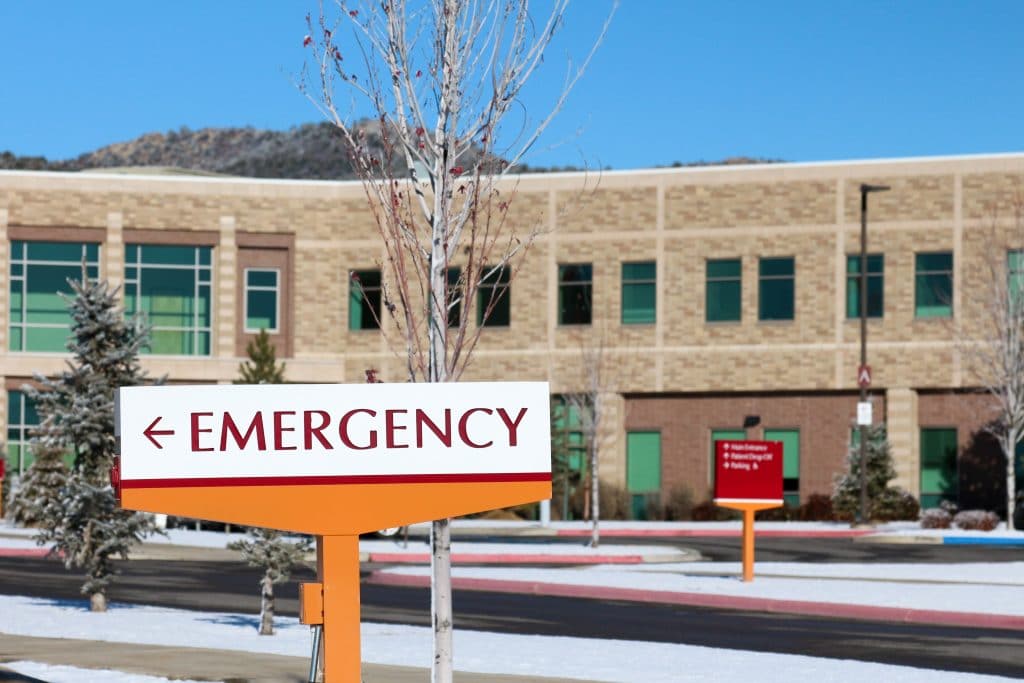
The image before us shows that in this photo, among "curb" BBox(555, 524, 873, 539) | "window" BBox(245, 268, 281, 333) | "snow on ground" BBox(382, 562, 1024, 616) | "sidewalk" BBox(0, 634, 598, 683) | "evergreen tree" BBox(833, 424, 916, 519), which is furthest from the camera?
"window" BBox(245, 268, 281, 333)

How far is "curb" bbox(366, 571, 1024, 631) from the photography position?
23.7m

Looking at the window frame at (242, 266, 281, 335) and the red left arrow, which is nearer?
the red left arrow

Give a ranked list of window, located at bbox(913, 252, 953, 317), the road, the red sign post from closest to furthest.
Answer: the road → the red sign post → window, located at bbox(913, 252, 953, 317)

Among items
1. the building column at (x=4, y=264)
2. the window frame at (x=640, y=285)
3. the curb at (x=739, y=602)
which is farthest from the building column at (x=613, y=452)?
the curb at (x=739, y=602)

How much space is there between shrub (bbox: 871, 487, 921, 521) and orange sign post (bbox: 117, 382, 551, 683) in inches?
1649

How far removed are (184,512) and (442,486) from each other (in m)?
1.48

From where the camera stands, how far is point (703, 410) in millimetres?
56312

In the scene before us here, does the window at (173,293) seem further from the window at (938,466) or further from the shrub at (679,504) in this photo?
the window at (938,466)

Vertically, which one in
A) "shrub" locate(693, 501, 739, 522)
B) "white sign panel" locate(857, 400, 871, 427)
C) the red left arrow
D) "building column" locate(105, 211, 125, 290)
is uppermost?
"building column" locate(105, 211, 125, 290)

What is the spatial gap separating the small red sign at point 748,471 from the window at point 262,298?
103 feet

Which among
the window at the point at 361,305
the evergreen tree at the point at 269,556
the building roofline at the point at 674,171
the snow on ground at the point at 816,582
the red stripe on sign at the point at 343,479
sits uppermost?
the building roofline at the point at 674,171

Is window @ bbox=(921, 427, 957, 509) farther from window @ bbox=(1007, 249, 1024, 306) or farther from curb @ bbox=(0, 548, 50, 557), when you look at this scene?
curb @ bbox=(0, 548, 50, 557)

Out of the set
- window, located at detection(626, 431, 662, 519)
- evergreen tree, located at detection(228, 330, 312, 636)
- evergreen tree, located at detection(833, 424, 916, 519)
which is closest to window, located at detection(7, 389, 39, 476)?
window, located at detection(626, 431, 662, 519)

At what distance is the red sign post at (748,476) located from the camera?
96.6 ft
